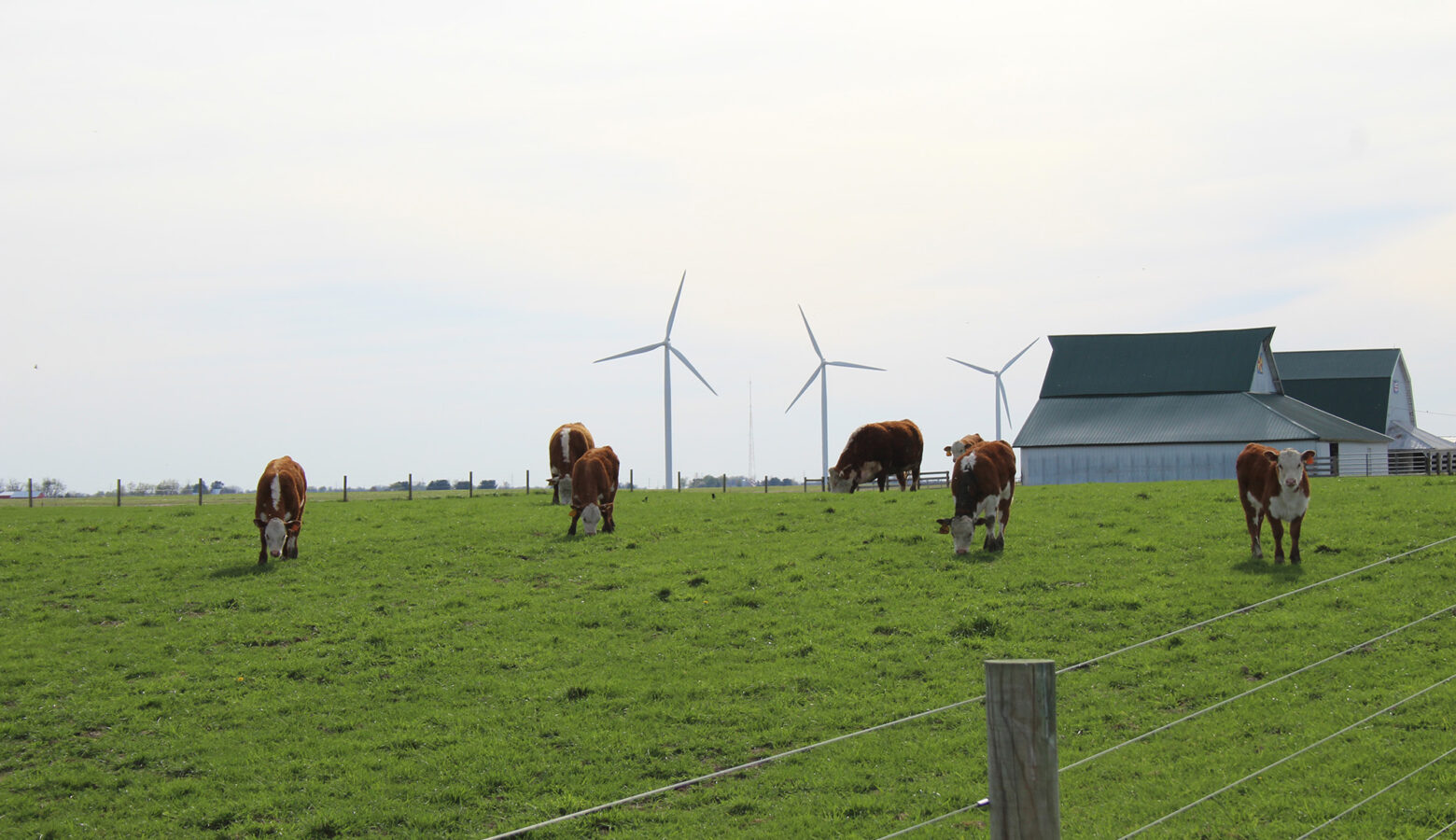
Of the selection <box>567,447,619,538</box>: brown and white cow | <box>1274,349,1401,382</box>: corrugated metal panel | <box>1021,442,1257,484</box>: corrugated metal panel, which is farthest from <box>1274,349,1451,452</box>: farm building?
<box>567,447,619,538</box>: brown and white cow

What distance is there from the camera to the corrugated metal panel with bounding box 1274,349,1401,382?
64.8 metres

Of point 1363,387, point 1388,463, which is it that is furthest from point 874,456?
point 1363,387

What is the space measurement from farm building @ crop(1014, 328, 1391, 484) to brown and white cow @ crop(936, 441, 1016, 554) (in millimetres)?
34624

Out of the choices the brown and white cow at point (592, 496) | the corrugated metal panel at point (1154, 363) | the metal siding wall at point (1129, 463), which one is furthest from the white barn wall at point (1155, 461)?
the brown and white cow at point (592, 496)

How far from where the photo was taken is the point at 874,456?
3859cm

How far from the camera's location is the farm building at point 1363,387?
206 ft

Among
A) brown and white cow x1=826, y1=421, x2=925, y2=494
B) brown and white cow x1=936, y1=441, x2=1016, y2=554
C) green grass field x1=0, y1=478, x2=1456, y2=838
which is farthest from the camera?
brown and white cow x1=826, y1=421, x2=925, y2=494

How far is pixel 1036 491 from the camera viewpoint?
31969 millimetres

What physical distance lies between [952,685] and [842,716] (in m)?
1.63

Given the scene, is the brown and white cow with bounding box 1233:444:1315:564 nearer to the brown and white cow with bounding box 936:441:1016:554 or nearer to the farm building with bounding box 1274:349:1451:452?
the brown and white cow with bounding box 936:441:1016:554

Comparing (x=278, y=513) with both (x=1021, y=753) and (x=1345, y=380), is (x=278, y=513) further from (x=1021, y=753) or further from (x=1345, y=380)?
(x=1345, y=380)

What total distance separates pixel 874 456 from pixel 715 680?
24598 millimetres

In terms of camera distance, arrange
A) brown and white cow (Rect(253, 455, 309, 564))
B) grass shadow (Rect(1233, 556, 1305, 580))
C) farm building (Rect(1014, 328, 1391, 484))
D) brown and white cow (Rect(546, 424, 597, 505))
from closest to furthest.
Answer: grass shadow (Rect(1233, 556, 1305, 580)) → brown and white cow (Rect(253, 455, 309, 564)) → brown and white cow (Rect(546, 424, 597, 505)) → farm building (Rect(1014, 328, 1391, 484))

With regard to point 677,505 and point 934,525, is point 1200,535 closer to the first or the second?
point 934,525
